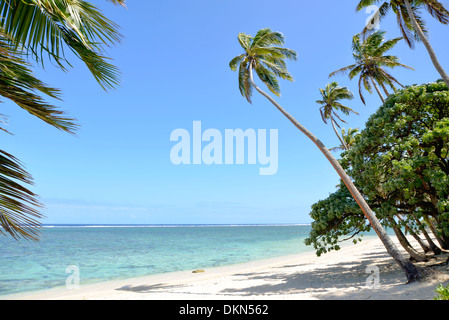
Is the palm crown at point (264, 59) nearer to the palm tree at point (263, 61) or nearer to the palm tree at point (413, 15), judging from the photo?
the palm tree at point (263, 61)

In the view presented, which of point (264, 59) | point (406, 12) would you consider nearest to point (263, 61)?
point (264, 59)

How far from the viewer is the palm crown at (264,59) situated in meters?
13.8

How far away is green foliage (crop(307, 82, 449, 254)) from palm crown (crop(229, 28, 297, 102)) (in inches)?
234

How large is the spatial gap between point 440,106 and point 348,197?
15.0 feet

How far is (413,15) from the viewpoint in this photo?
10.4m

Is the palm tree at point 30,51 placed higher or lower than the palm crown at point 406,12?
lower

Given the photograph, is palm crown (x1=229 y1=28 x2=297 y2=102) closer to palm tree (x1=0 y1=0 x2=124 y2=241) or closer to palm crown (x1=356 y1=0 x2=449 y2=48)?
palm crown (x1=356 y1=0 x2=449 y2=48)

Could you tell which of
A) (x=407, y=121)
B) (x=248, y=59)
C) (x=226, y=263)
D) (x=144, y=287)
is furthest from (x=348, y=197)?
(x=226, y=263)

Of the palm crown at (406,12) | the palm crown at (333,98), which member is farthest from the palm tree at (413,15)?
the palm crown at (333,98)

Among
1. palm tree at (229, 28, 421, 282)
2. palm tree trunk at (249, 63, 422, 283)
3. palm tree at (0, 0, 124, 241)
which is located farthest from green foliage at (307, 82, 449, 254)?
palm tree at (0, 0, 124, 241)

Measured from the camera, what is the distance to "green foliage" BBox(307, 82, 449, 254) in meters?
8.19

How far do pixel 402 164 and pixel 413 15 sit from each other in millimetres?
6556

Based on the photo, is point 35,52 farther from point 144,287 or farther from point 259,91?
point 144,287

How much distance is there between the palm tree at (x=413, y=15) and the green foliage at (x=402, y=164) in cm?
136
